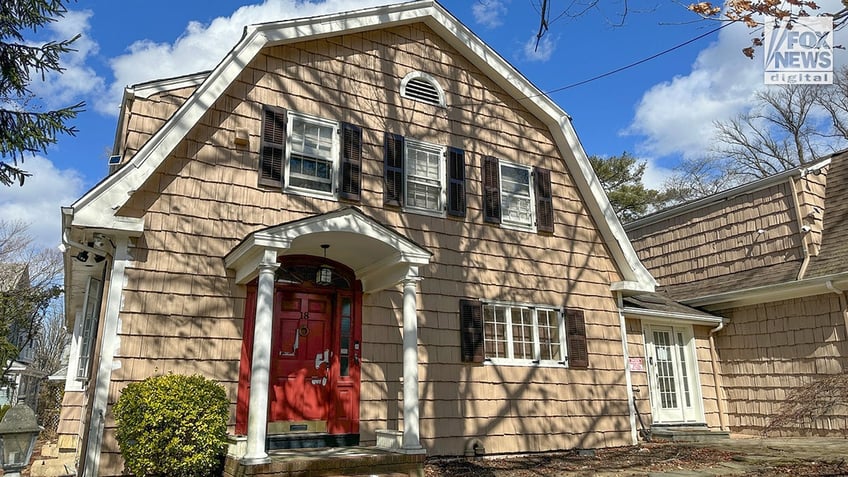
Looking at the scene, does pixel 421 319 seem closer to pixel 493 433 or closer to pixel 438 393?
pixel 438 393

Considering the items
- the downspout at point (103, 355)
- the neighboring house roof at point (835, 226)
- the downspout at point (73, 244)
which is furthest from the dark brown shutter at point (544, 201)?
the downspout at point (73, 244)

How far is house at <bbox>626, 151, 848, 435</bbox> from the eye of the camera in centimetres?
1020

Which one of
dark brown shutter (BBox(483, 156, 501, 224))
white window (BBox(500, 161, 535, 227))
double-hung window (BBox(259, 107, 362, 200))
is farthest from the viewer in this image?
white window (BBox(500, 161, 535, 227))

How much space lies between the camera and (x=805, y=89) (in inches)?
909

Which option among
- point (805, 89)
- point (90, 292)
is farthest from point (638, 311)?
point (805, 89)

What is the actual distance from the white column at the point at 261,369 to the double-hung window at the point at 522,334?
3.12m

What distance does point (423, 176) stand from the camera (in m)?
8.84

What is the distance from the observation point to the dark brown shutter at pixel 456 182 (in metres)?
8.85

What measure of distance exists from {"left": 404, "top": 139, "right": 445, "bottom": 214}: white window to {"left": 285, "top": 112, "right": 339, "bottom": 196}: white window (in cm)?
116

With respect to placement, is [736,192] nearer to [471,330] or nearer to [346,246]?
[471,330]

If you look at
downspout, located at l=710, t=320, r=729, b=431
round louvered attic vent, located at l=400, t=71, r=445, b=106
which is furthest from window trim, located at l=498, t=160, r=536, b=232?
downspout, located at l=710, t=320, r=729, b=431

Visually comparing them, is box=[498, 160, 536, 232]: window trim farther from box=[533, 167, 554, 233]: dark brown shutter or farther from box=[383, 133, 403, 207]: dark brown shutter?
box=[383, 133, 403, 207]: dark brown shutter

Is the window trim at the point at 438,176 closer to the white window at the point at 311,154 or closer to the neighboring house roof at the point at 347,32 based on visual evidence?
the white window at the point at 311,154

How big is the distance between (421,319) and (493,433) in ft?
6.27
